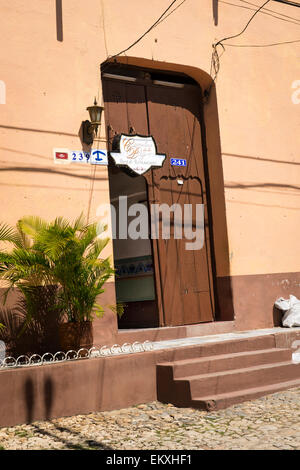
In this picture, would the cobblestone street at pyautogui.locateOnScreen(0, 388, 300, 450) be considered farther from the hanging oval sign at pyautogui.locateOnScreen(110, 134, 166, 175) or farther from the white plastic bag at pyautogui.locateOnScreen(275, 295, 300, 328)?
the hanging oval sign at pyautogui.locateOnScreen(110, 134, 166, 175)

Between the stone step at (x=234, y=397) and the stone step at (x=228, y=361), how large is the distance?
346 millimetres

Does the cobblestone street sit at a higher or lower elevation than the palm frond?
lower

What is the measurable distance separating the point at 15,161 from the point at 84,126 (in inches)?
41.7

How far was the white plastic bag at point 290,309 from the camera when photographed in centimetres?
899

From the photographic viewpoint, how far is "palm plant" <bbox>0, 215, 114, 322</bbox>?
6.34 meters

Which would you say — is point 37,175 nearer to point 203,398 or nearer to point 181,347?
point 181,347

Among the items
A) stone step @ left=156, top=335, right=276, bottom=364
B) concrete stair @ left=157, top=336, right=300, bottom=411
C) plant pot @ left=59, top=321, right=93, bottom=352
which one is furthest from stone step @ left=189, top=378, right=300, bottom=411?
plant pot @ left=59, top=321, right=93, bottom=352

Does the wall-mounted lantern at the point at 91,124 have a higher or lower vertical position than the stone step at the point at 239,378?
higher

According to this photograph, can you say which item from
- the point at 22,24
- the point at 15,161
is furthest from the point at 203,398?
the point at 22,24

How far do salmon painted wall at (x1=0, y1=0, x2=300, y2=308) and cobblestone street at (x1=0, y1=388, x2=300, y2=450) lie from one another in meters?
2.56

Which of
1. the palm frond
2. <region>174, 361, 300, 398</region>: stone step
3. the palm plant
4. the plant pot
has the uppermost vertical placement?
the palm frond

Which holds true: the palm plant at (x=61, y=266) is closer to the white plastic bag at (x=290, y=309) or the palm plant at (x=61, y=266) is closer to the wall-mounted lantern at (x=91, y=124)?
the wall-mounted lantern at (x=91, y=124)

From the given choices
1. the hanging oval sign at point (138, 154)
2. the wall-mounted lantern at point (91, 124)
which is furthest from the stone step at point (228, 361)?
the wall-mounted lantern at point (91, 124)

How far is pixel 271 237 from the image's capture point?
375 inches
